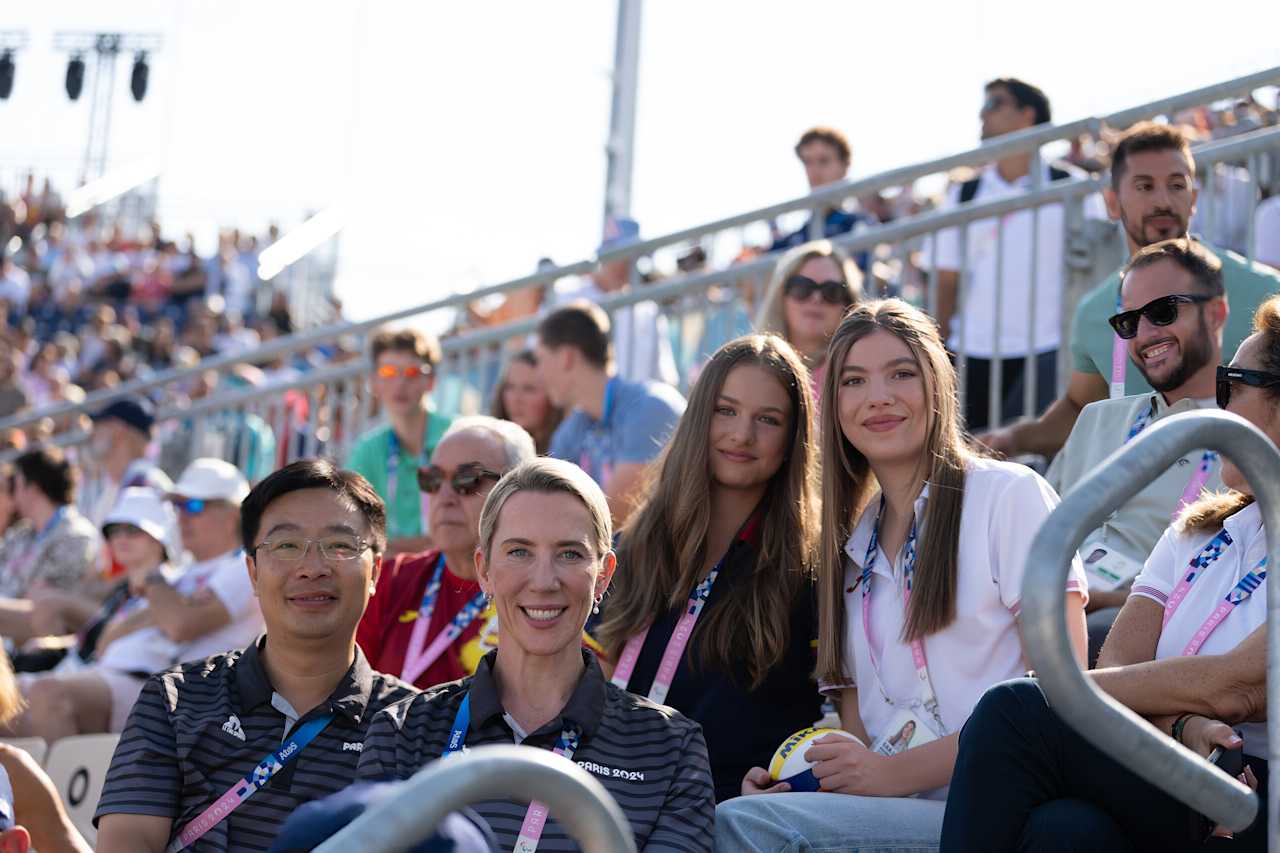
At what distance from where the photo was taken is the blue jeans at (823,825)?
3426 mm

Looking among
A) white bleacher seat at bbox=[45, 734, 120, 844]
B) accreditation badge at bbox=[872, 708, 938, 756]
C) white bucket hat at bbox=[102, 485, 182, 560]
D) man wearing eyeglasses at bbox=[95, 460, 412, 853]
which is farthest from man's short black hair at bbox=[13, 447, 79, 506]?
accreditation badge at bbox=[872, 708, 938, 756]

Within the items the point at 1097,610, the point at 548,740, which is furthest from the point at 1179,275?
the point at 548,740

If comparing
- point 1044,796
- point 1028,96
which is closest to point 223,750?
point 1044,796

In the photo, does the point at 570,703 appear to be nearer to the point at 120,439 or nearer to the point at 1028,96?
the point at 1028,96

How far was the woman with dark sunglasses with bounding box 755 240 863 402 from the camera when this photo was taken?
19.4 feet

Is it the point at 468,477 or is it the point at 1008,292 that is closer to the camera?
the point at 468,477

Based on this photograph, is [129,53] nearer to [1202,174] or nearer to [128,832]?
[1202,174]

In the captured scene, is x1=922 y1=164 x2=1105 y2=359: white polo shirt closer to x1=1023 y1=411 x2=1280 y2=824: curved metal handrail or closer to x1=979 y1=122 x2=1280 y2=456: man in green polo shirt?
x1=979 y1=122 x2=1280 y2=456: man in green polo shirt

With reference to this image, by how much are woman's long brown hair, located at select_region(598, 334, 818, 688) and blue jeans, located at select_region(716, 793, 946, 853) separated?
0.61 metres

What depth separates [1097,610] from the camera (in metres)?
4.45

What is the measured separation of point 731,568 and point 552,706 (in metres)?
0.93

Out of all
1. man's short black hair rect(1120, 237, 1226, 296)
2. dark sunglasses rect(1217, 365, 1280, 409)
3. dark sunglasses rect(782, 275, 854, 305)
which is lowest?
dark sunglasses rect(1217, 365, 1280, 409)

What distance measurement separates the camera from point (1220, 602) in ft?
11.1

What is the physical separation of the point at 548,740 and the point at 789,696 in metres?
0.90
